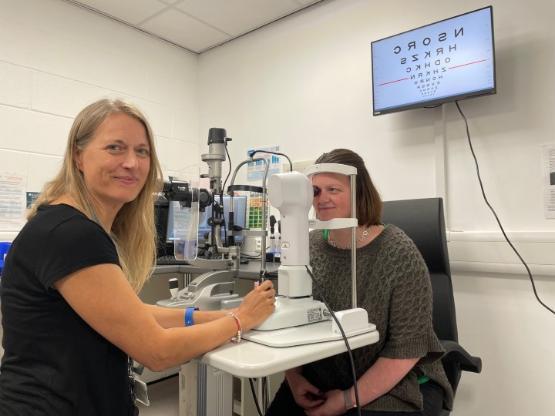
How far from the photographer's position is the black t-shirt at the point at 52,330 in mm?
769

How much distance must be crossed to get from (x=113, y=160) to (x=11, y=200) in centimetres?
179

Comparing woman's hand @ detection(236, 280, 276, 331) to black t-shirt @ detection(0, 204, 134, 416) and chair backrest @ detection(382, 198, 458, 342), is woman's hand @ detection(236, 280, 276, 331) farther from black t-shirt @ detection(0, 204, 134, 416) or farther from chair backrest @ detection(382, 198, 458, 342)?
chair backrest @ detection(382, 198, 458, 342)

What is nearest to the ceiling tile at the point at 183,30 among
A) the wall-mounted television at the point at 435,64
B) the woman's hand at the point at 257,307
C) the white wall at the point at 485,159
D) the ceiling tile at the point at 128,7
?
the ceiling tile at the point at 128,7

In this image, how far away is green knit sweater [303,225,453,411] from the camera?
1.02m

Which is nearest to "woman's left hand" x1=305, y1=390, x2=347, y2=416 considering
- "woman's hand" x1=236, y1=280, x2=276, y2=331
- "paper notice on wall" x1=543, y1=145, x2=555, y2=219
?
"woman's hand" x1=236, y1=280, x2=276, y2=331

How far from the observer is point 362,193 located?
120 cm

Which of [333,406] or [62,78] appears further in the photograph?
[62,78]

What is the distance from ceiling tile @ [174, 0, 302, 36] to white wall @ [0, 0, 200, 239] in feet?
1.77

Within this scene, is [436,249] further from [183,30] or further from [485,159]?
[183,30]

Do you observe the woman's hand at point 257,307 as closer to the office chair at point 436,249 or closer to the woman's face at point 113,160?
the woman's face at point 113,160

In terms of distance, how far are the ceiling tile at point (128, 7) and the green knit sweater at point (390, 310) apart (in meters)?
2.24

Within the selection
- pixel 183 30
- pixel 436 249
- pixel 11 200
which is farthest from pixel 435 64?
pixel 11 200

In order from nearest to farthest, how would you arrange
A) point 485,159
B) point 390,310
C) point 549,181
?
point 390,310, point 549,181, point 485,159

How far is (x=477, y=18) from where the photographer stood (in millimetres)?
1808
